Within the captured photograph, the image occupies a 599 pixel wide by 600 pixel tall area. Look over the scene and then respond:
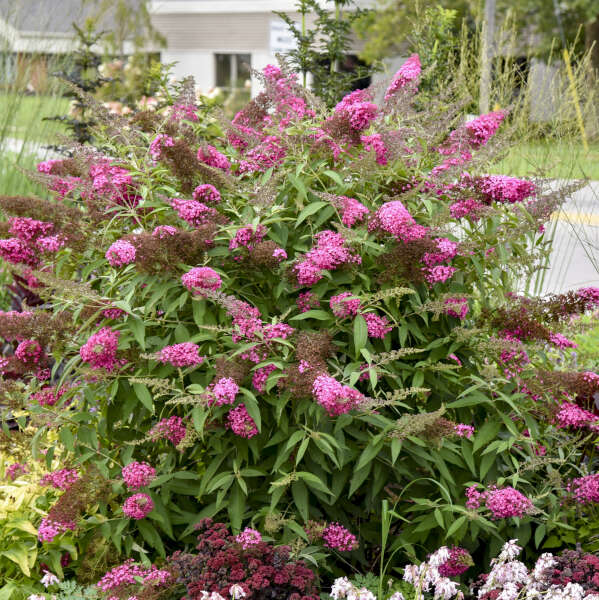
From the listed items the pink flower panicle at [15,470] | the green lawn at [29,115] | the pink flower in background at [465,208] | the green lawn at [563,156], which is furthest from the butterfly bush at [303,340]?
the green lawn at [29,115]

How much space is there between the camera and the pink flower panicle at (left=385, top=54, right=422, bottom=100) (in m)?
3.49

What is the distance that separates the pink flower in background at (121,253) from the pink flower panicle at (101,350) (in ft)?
0.86

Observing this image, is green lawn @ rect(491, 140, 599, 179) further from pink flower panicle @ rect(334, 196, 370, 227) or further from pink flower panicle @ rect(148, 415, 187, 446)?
pink flower panicle @ rect(148, 415, 187, 446)

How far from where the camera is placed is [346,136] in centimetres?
334

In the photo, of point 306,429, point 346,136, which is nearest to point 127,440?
point 306,429

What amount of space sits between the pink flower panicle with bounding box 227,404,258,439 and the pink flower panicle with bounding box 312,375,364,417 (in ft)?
0.97

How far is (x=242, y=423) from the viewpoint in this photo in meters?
2.92

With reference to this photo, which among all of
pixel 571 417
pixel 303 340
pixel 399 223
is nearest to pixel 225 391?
pixel 303 340

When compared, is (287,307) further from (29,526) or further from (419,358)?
(29,526)

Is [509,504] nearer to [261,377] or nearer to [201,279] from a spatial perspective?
[261,377]

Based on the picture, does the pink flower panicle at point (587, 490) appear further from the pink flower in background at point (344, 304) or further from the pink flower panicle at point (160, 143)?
the pink flower panicle at point (160, 143)

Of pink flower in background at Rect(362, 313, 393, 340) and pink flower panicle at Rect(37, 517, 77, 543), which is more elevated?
pink flower in background at Rect(362, 313, 393, 340)

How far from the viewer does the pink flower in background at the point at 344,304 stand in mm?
3023

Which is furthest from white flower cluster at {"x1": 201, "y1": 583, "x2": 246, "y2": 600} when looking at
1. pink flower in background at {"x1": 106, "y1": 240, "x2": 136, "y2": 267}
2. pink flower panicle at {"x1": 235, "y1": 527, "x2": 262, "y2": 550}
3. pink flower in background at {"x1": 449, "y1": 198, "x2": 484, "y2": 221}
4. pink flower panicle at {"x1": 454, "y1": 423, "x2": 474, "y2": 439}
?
pink flower in background at {"x1": 449, "y1": 198, "x2": 484, "y2": 221}
